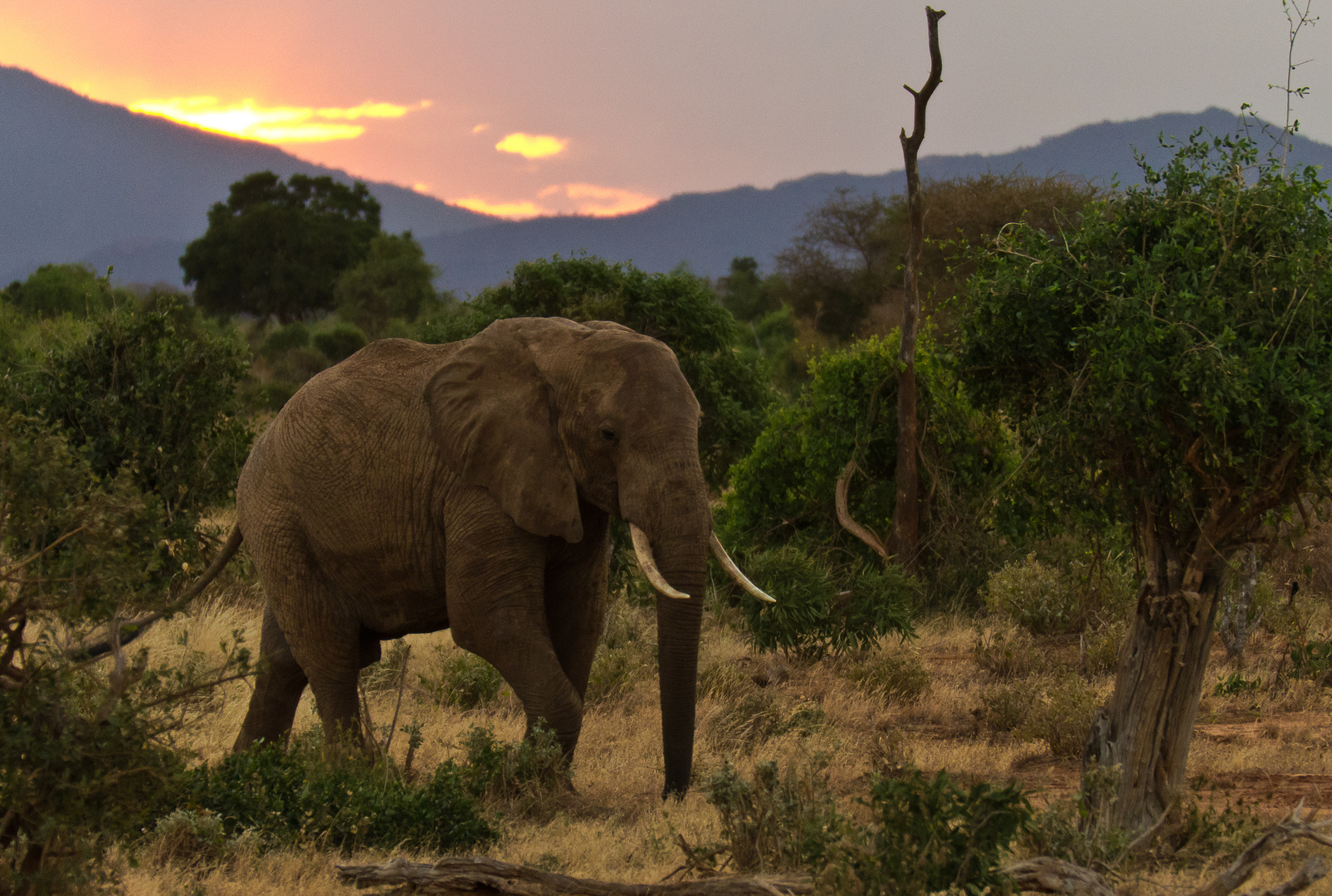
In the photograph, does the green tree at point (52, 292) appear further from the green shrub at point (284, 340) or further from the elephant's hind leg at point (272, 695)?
the elephant's hind leg at point (272, 695)

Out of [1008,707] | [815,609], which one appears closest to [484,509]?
[1008,707]

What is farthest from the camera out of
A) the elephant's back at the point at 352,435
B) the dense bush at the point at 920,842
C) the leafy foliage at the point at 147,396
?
the leafy foliage at the point at 147,396

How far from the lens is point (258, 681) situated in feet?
25.8

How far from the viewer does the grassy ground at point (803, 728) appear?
5875mm

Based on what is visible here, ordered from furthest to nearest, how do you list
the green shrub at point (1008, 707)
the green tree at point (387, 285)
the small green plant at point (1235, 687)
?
the green tree at point (387, 285) → the small green plant at point (1235, 687) → the green shrub at point (1008, 707)

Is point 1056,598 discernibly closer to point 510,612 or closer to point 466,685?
point 466,685

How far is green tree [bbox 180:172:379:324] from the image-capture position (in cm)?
6488

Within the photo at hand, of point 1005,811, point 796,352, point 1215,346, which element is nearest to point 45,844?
point 1005,811

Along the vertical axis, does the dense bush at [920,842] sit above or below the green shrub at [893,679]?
above

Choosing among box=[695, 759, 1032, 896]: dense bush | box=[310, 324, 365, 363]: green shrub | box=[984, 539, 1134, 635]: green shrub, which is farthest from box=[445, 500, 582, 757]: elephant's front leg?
box=[310, 324, 365, 363]: green shrub

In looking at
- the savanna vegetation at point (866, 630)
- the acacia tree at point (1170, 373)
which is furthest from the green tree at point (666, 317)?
the acacia tree at point (1170, 373)

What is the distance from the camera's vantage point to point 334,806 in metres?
6.30

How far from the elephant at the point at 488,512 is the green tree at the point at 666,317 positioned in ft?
24.8

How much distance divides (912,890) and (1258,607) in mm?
9496
